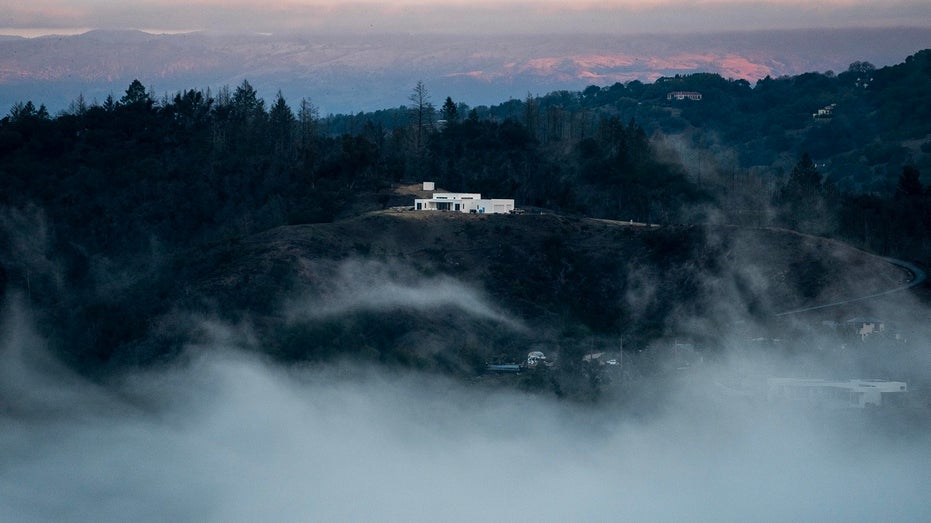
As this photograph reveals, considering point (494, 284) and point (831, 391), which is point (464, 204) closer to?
point (494, 284)

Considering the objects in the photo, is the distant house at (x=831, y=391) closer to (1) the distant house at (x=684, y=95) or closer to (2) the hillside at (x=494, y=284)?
(2) the hillside at (x=494, y=284)

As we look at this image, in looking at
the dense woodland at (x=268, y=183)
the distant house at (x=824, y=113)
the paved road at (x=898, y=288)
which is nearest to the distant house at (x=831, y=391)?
the paved road at (x=898, y=288)

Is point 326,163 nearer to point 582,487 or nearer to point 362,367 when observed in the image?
point 362,367

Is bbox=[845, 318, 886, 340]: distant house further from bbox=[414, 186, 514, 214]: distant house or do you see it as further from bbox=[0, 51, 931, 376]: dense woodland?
bbox=[414, 186, 514, 214]: distant house

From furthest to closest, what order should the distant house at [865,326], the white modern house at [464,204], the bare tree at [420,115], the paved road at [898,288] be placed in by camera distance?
the bare tree at [420,115], the white modern house at [464,204], the paved road at [898,288], the distant house at [865,326]

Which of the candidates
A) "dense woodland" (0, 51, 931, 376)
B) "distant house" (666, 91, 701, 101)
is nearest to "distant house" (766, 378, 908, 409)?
"dense woodland" (0, 51, 931, 376)
